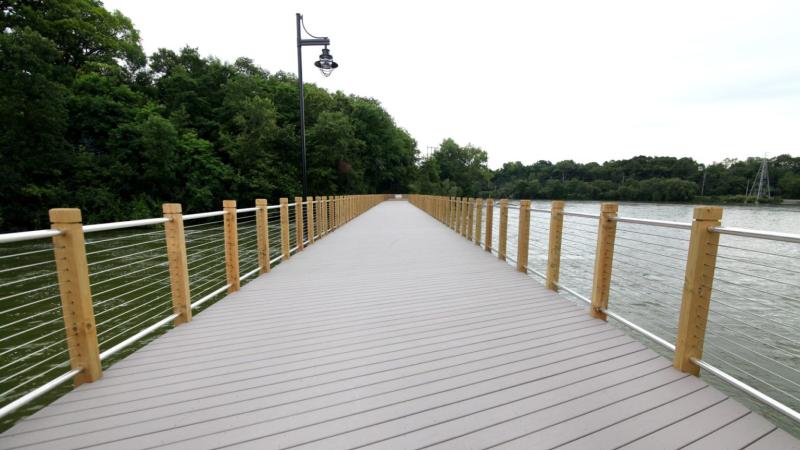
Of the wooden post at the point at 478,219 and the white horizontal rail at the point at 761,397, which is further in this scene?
the wooden post at the point at 478,219

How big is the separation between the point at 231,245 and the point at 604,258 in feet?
13.5

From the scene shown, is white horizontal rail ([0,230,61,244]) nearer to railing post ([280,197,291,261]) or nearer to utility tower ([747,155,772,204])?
railing post ([280,197,291,261])

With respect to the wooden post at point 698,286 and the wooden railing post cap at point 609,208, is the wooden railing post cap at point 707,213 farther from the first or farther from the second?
the wooden railing post cap at point 609,208

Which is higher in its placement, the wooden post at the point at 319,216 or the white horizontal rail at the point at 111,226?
the white horizontal rail at the point at 111,226

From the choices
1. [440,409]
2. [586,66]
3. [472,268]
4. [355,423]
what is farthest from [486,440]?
[586,66]

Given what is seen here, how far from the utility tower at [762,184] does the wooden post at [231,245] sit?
65.7 m

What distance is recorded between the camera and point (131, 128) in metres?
27.2

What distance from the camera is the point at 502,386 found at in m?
2.28

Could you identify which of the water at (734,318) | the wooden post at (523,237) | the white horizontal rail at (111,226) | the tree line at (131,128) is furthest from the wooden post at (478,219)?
the tree line at (131,128)

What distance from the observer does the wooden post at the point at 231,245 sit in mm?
4363

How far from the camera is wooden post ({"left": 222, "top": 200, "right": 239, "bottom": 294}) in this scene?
14.3 feet

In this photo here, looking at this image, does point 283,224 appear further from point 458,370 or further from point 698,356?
point 698,356

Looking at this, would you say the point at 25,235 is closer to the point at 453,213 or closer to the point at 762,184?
the point at 453,213

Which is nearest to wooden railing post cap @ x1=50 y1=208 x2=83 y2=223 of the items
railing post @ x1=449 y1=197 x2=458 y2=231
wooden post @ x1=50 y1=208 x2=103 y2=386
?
wooden post @ x1=50 y1=208 x2=103 y2=386
